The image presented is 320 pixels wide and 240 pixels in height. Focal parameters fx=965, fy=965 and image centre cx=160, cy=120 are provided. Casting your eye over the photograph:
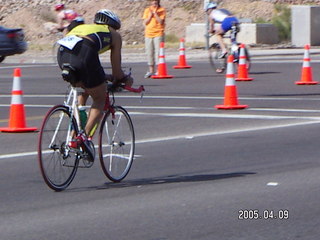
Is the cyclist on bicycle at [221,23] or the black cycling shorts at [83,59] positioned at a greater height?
the black cycling shorts at [83,59]

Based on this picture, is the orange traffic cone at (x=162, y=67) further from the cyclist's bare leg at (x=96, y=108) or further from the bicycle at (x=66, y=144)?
the cyclist's bare leg at (x=96, y=108)

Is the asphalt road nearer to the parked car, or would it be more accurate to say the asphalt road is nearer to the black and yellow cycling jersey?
the black and yellow cycling jersey

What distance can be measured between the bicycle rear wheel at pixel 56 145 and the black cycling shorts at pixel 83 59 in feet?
1.22

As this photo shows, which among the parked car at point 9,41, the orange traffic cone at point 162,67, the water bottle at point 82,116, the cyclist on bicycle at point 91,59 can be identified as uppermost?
the cyclist on bicycle at point 91,59

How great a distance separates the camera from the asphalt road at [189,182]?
26.1 feet

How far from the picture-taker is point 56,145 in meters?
9.47

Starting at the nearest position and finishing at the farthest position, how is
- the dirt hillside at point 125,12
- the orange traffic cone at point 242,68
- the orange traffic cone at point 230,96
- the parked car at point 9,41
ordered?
the orange traffic cone at point 230,96
the orange traffic cone at point 242,68
the parked car at point 9,41
the dirt hillside at point 125,12

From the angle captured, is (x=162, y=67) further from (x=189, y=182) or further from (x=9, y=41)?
(x=189, y=182)

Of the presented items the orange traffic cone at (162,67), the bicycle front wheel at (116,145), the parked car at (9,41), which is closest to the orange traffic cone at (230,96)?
the bicycle front wheel at (116,145)

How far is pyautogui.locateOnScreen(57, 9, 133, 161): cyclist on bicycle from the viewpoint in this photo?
368 inches

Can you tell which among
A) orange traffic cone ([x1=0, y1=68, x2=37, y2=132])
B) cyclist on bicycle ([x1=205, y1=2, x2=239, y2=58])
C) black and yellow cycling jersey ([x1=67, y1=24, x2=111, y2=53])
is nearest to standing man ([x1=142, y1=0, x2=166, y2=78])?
cyclist on bicycle ([x1=205, y1=2, x2=239, y2=58])

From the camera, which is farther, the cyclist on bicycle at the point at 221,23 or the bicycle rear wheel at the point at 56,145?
the cyclist on bicycle at the point at 221,23

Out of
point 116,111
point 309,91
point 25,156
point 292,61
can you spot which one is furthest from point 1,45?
point 116,111

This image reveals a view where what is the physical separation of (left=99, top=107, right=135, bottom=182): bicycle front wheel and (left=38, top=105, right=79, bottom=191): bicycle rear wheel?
1.33 feet
